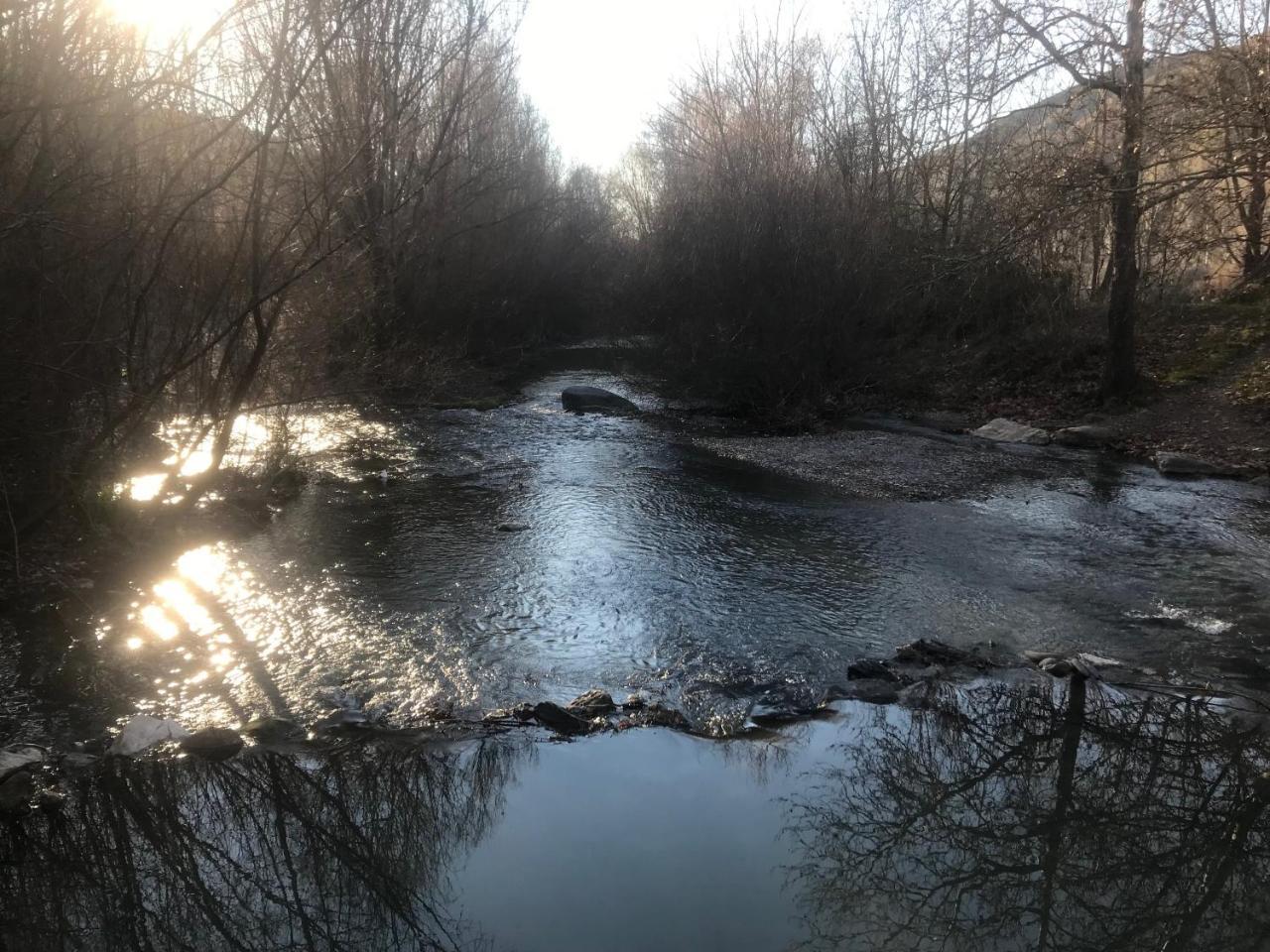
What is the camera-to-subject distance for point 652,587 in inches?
293

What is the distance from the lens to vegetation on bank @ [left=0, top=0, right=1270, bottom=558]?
614 cm

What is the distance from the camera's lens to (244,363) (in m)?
8.12

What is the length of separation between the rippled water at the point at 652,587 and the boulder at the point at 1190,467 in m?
0.45

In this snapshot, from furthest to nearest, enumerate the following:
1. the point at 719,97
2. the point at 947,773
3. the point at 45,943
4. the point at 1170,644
Answer: 1. the point at 719,97
2. the point at 1170,644
3. the point at 947,773
4. the point at 45,943

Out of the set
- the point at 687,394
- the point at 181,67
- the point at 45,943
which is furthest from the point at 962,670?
the point at 687,394

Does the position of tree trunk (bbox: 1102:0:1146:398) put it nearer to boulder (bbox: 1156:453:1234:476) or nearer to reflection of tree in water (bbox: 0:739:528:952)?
boulder (bbox: 1156:453:1234:476)

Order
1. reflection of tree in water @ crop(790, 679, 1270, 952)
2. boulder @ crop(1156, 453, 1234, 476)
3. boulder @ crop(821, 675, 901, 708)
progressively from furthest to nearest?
1. boulder @ crop(1156, 453, 1234, 476)
2. boulder @ crop(821, 675, 901, 708)
3. reflection of tree in water @ crop(790, 679, 1270, 952)

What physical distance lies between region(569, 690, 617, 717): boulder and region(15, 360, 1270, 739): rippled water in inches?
5.7

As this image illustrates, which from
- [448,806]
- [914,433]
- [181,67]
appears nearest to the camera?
[448,806]

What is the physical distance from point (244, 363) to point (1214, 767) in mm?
7507

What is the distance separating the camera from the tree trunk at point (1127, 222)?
11.4 m

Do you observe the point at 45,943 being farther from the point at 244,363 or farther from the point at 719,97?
the point at 719,97

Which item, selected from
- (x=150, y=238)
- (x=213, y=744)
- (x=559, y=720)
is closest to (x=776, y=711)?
(x=559, y=720)

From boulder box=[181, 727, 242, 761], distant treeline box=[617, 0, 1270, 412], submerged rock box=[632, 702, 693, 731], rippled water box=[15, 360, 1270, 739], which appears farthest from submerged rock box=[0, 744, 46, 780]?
distant treeline box=[617, 0, 1270, 412]
